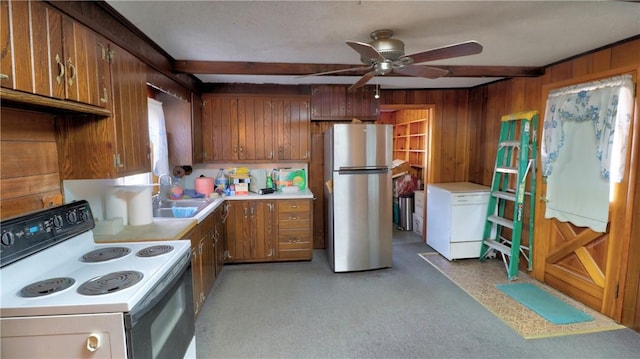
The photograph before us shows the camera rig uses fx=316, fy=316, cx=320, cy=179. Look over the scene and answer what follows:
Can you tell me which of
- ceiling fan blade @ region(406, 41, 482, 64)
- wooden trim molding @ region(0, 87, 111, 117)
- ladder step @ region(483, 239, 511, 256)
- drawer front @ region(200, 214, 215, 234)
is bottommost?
ladder step @ region(483, 239, 511, 256)

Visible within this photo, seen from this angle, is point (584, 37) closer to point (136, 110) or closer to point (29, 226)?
point (136, 110)

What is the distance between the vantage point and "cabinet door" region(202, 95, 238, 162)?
404 cm

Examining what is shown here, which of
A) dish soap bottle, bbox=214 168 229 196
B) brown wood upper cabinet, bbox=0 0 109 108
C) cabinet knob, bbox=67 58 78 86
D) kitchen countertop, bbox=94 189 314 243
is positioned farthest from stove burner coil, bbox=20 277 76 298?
dish soap bottle, bbox=214 168 229 196

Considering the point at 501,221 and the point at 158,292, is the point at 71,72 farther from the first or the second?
the point at 501,221

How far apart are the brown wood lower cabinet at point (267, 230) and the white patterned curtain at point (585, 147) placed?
2610 mm

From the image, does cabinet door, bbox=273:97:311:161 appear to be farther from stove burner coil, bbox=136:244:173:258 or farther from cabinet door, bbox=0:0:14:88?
cabinet door, bbox=0:0:14:88

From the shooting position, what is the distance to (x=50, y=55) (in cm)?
141

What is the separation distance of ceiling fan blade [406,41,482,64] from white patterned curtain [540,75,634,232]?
1587 millimetres

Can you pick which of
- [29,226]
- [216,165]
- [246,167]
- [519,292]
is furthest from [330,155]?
[29,226]

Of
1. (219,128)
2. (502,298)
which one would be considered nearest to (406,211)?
(502,298)

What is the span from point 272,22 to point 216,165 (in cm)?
264

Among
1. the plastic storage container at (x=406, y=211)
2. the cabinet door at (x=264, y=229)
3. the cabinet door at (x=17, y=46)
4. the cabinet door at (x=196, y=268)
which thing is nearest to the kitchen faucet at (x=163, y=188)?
the cabinet door at (x=264, y=229)

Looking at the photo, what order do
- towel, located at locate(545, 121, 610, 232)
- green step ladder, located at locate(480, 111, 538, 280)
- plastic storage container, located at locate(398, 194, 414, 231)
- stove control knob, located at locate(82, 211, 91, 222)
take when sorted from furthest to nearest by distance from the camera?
plastic storage container, located at locate(398, 194, 414, 231)
green step ladder, located at locate(480, 111, 538, 280)
towel, located at locate(545, 121, 610, 232)
stove control knob, located at locate(82, 211, 91, 222)

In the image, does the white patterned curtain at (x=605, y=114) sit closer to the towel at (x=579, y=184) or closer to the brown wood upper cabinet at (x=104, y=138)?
the towel at (x=579, y=184)
